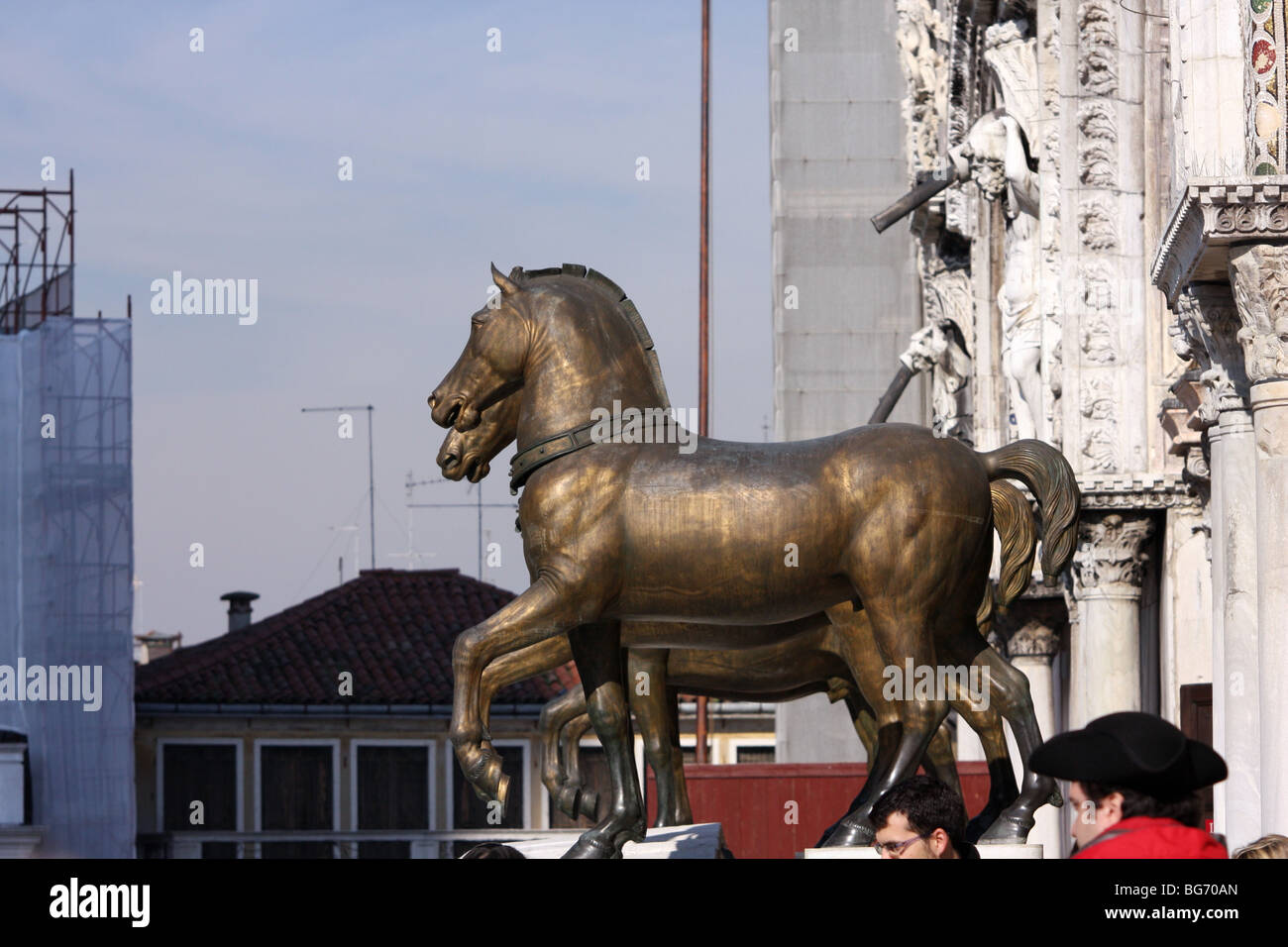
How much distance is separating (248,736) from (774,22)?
18.1 meters

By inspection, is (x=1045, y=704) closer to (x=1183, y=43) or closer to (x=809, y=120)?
(x=1183, y=43)

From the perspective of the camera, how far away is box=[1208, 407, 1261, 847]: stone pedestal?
1255 cm

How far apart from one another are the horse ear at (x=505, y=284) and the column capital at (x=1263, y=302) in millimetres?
4174

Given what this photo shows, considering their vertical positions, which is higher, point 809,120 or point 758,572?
point 809,120

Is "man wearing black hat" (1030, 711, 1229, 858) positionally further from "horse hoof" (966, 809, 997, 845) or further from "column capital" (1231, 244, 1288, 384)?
"column capital" (1231, 244, 1288, 384)

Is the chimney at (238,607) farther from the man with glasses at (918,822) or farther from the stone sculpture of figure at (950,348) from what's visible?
the man with glasses at (918,822)

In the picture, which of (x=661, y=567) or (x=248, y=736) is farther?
(x=248, y=736)

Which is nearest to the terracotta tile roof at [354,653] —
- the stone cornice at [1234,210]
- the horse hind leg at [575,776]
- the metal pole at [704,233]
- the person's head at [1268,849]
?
the metal pole at [704,233]

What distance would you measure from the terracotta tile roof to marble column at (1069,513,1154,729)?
26.8 m

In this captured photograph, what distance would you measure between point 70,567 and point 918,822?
3256 centimetres

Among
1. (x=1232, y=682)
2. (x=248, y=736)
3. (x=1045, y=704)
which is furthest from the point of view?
(x=248, y=736)

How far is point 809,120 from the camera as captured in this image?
3847 centimetres
